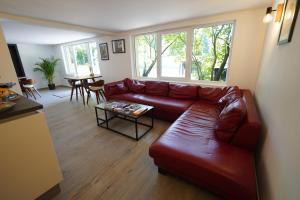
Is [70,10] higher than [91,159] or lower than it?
higher

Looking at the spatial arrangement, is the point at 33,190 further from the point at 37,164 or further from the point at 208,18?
the point at 208,18

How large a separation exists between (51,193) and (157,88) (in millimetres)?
2706

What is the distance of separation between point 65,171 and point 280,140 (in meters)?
2.21

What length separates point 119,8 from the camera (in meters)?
2.33

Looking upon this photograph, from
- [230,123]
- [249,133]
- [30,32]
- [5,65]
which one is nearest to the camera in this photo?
[249,133]

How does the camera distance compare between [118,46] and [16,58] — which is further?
[16,58]

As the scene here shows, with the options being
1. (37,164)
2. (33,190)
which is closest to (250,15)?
(37,164)

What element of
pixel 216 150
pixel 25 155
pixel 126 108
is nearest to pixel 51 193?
pixel 25 155

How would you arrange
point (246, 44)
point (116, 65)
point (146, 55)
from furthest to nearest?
point (116, 65), point (146, 55), point (246, 44)

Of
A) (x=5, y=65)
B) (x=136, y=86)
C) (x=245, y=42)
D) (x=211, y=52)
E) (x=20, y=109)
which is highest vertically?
(x=245, y=42)

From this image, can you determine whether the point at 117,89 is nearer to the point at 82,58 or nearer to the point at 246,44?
the point at 246,44

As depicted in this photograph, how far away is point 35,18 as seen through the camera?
269cm

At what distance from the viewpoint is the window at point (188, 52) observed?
9.75 feet

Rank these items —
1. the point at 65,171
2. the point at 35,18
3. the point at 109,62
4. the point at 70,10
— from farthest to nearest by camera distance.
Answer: the point at 109,62 < the point at 35,18 < the point at 70,10 < the point at 65,171
